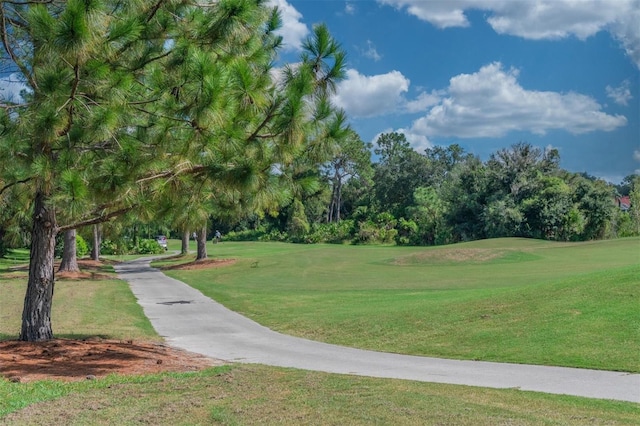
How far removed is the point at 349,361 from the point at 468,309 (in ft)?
15.3

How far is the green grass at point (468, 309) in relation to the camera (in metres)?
10.4

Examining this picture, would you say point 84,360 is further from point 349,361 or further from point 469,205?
point 469,205

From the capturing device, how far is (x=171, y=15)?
366 inches

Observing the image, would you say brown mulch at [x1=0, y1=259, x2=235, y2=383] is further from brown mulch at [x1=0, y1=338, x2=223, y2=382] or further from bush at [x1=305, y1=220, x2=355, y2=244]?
bush at [x1=305, y1=220, x2=355, y2=244]

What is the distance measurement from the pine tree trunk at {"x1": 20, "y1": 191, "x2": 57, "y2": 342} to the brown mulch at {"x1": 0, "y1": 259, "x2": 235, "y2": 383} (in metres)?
0.33

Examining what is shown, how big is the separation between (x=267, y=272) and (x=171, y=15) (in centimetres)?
2293

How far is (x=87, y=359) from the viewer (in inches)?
391

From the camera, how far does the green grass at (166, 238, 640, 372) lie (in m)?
10.4

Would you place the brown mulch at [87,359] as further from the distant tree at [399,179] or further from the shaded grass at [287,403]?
the distant tree at [399,179]

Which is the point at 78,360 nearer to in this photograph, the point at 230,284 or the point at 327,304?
the point at 327,304

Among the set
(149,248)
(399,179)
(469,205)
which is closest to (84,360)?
(149,248)

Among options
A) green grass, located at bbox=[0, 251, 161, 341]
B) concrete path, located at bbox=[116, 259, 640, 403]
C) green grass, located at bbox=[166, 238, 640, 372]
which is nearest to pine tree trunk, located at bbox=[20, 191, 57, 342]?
green grass, located at bbox=[0, 251, 161, 341]

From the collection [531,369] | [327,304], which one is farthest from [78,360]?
[327,304]

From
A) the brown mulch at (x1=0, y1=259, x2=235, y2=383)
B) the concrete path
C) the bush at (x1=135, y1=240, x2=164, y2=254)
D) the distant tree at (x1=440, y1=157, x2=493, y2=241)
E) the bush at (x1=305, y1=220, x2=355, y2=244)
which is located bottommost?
the concrete path
